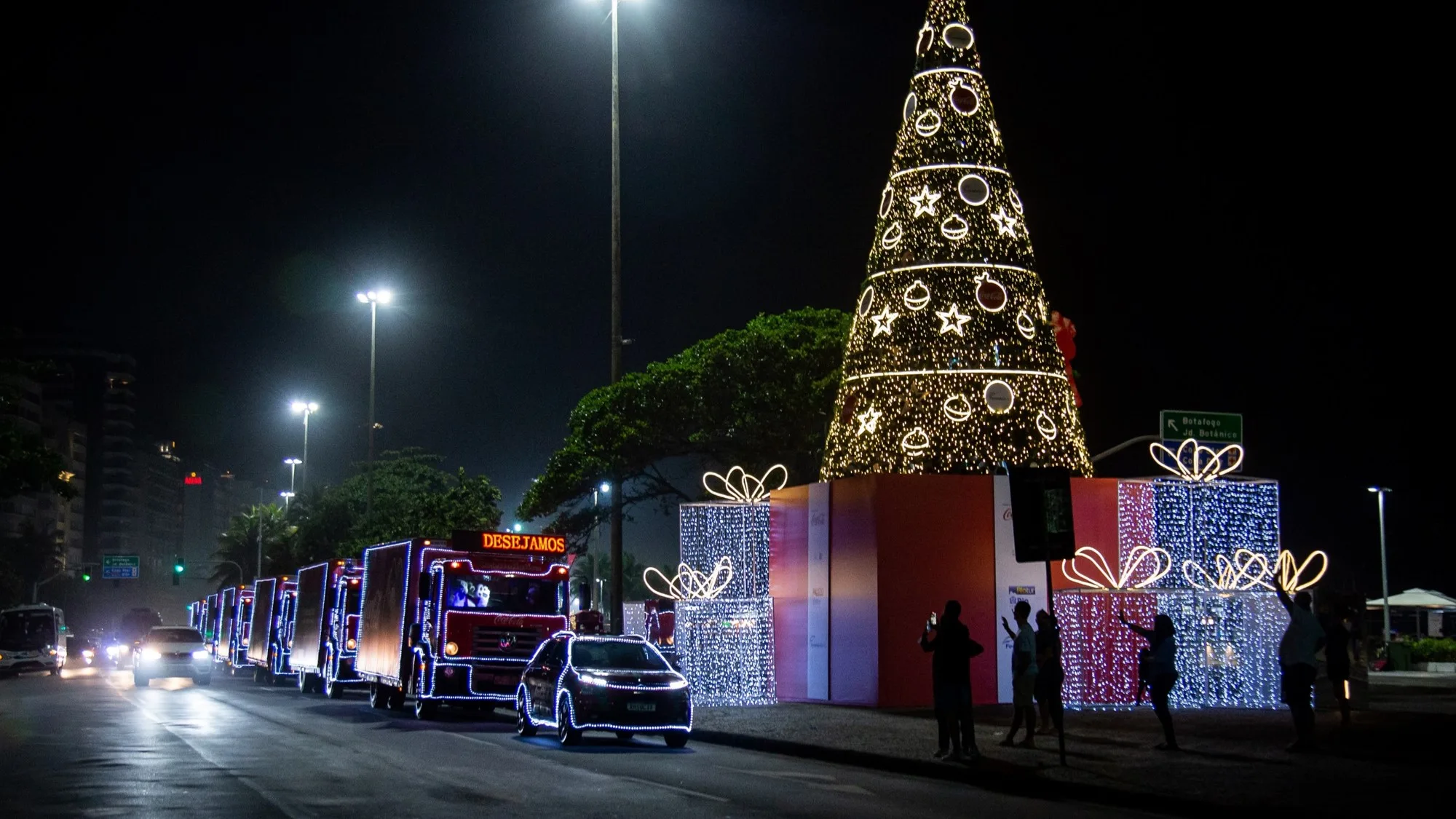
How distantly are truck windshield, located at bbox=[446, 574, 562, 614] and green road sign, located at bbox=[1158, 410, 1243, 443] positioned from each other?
10995 mm

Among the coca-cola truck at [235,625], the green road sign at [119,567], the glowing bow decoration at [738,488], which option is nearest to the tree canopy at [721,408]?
the glowing bow decoration at [738,488]

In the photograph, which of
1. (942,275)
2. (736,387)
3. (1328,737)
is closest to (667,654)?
(942,275)

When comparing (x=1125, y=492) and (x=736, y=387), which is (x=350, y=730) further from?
(x=736, y=387)

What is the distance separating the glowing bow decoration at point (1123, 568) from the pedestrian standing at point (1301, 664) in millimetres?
7791

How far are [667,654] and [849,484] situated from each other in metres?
4.34

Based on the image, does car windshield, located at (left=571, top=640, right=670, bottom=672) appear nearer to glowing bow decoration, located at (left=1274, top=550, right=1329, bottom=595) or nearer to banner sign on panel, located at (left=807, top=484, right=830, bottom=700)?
banner sign on panel, located at (left=807, top=484, right=830, bottom=700)

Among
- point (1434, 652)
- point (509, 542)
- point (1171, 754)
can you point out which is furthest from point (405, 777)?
point (1434, 652)

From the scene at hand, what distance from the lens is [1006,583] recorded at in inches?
1005

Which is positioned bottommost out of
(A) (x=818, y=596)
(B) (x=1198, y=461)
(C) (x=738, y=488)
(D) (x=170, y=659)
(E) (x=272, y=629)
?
(D) (x=170, y=659)

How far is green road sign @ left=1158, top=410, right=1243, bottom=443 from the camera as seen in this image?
26.5 m

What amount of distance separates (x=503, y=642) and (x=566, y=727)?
19.8 ft

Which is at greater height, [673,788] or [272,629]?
[272,629]

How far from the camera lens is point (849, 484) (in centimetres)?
2642

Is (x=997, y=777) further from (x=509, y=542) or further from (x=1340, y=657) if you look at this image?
(x=509, y=542)
